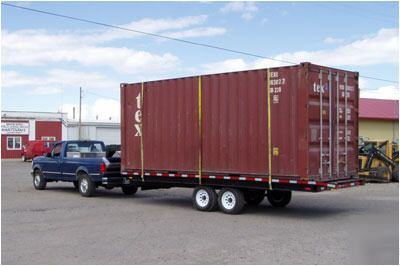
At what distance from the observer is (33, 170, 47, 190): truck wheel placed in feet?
62.9

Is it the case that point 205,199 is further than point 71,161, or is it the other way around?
point 71,161

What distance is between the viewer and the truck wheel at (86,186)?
54.4ft

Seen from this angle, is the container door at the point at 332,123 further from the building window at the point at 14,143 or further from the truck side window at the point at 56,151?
the building window at the point at 14,143

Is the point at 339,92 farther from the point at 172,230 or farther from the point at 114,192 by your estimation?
the point at 114,192

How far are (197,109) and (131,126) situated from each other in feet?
8.53

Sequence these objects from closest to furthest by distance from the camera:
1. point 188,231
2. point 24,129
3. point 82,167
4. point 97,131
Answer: point 188,231 → point 82,167 → point 24,129 → point 97,131

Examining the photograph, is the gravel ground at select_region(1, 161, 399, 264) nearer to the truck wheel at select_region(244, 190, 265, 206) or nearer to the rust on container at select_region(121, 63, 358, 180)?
the truck wheel at select_region(244, 190, 265, 206)

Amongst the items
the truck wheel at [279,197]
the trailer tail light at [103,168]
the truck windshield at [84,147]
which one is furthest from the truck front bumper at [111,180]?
the truck wheel at [279,197]

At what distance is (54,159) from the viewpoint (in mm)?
18328

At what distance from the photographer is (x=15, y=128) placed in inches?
2148

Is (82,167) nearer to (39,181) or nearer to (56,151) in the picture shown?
(56,151)

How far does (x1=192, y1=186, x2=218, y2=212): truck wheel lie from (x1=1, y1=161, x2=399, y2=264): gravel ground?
0.32 meters

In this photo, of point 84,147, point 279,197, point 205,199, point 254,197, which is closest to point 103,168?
point 84,147

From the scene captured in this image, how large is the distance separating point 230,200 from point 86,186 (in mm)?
5559
